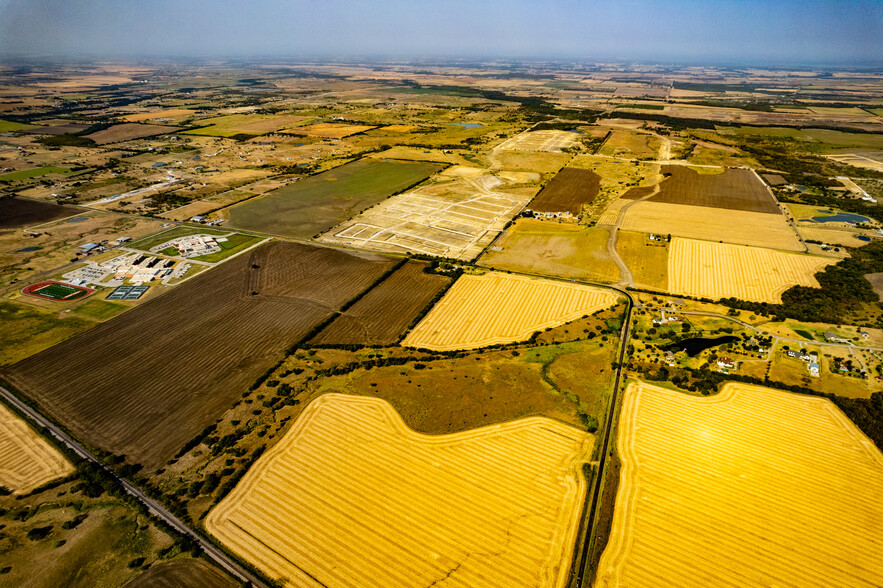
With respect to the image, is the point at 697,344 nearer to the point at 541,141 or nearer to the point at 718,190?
A: the point at 718,190

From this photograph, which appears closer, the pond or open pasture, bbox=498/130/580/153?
the pond

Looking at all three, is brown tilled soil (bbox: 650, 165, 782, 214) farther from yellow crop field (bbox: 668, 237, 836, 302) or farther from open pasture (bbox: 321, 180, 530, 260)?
open pasture (bbox: 321, 180, 530, 260)

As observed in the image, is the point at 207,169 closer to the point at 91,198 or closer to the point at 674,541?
the point at 91,198

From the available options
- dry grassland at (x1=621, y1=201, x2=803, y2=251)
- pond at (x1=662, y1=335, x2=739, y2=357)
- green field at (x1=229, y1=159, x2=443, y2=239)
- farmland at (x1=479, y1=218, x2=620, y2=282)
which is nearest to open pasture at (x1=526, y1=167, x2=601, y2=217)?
farmland at (x1=479, y1=218, x2=620, y2=282)

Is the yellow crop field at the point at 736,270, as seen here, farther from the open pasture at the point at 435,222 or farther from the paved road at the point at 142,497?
the paved road at the point at 142,497

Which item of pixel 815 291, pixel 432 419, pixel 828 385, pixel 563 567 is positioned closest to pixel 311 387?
pixel 432 419

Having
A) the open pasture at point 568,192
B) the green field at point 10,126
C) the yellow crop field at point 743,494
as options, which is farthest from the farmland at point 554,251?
the green field at point 10,126

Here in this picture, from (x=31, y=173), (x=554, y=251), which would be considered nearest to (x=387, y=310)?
(x=554, y=251)
